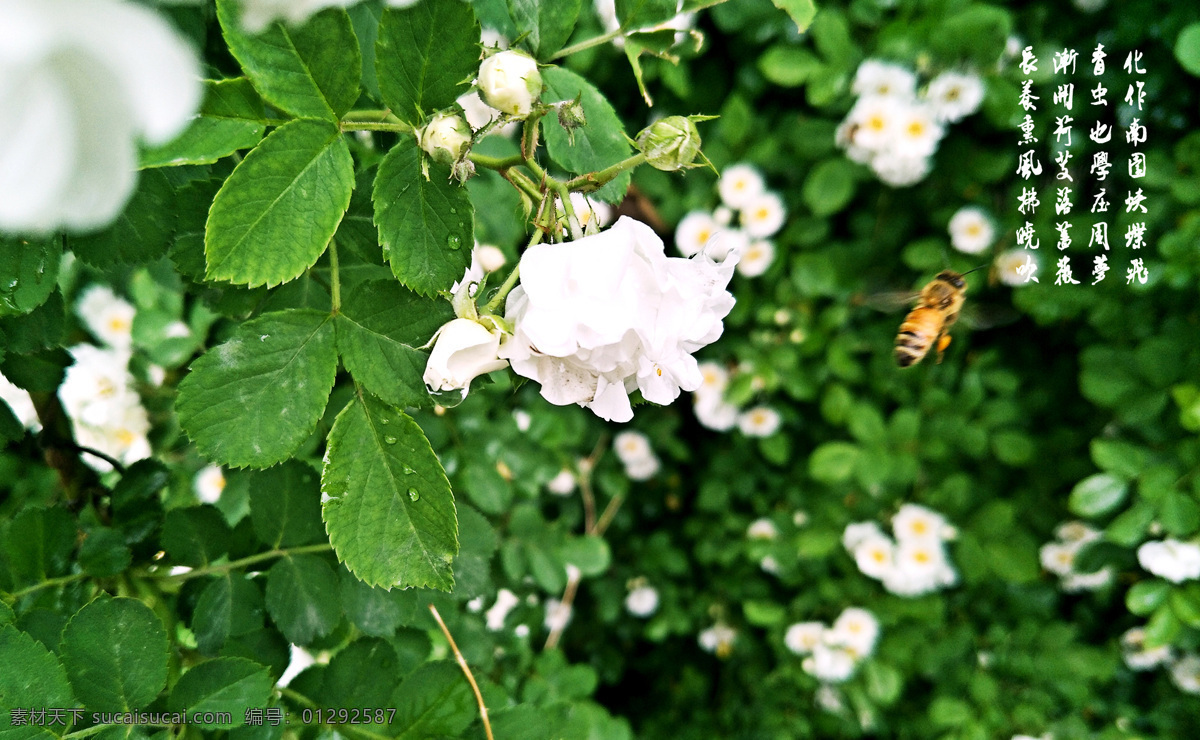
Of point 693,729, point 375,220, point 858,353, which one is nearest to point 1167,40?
point 858,353

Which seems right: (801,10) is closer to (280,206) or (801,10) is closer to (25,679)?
(280,206)

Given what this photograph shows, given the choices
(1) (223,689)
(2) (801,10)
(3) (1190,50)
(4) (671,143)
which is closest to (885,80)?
(3) (1190,50)

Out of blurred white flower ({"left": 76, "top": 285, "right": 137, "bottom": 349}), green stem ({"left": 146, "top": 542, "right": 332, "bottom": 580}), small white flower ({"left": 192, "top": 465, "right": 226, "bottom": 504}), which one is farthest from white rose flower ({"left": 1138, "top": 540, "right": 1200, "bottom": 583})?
blurred white flower ({"left": 76, "top": 285, "right": 137, "bottom": 349})

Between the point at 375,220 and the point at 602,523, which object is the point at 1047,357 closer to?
the point at 602,523

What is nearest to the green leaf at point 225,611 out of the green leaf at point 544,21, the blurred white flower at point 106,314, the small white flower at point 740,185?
the green leaf at point 544,21

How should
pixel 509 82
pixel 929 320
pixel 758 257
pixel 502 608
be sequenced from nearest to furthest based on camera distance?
pixel 509 82 < pixel 929 320 < pixel 502 608 < pixel 758 257

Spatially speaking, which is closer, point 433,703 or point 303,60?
point 303,60

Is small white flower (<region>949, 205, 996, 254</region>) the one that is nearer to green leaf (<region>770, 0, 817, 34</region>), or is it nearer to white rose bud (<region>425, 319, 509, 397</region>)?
green leaf (<region>770, 0, 817, 34</region>)
